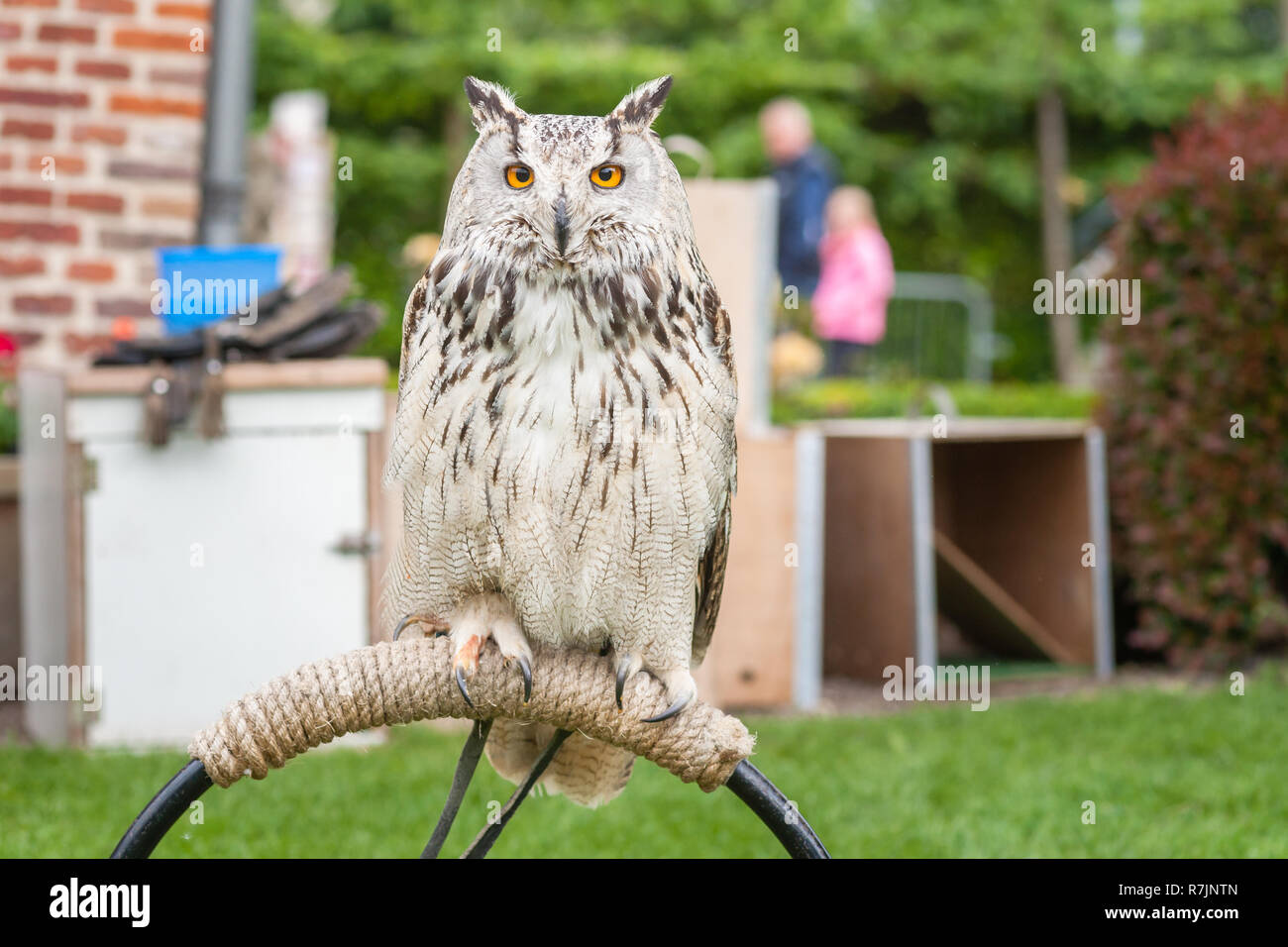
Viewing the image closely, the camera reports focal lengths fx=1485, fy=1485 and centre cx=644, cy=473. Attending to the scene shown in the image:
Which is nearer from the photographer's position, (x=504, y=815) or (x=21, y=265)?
(x=504, y=815)

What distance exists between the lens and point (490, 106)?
2047 mm

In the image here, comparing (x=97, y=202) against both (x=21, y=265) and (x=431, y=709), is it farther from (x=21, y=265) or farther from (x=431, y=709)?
(x=431, y=709)

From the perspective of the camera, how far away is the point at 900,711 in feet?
16.9

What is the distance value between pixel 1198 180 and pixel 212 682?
153 inches

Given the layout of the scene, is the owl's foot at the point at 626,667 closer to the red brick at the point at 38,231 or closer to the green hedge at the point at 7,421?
the red brick at the point at 38,231

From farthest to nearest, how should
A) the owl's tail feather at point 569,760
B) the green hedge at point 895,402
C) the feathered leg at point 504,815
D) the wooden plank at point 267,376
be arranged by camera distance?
the green hedge at point 895,402 → the wooden plank at point 267,376 → the owl's tail feather at point 569,760 → the feathered leg at point 504,815

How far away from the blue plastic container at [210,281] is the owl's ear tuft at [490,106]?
2.46m

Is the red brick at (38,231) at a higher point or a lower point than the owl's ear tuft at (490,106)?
higher

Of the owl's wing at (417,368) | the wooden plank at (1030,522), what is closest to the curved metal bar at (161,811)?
the owl's wing at (417,368)

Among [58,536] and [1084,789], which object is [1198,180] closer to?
[1084,789]

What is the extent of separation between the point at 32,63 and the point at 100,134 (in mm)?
321

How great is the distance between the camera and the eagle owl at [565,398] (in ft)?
6.61

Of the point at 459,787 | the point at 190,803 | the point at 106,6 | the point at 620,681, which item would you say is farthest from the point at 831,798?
the point at 106,6
